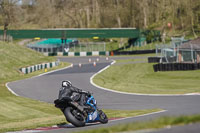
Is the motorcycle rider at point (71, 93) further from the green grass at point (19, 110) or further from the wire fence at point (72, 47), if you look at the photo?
the wire fence at point (72, 47)

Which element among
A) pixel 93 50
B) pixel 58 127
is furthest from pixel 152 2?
pixel 58 127

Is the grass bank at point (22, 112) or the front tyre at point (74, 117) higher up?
the front tyre at point (74, 117)

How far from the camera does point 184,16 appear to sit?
97.2 metres

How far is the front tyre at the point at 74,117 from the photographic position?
12.5 meters

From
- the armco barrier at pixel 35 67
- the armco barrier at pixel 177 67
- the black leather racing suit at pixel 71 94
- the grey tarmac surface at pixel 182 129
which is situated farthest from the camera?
the armco barrier at pixel 35 67

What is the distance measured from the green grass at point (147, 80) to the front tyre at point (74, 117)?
1481 centimetres

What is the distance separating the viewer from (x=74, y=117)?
1262 centimetres

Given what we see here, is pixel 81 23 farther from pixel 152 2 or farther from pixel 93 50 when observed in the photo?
pixel 93 50

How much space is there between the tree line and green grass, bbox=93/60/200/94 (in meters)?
44.3

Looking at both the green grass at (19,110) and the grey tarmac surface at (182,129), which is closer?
the grey tarmac surface at (182,129)

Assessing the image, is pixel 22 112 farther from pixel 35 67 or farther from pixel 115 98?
pixel 35 67

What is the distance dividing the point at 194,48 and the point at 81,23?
63929 millimetres

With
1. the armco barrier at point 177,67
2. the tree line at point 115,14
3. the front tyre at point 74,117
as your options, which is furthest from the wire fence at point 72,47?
the front tyre at point 74,117

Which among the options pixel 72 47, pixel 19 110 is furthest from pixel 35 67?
pixel 72 47
